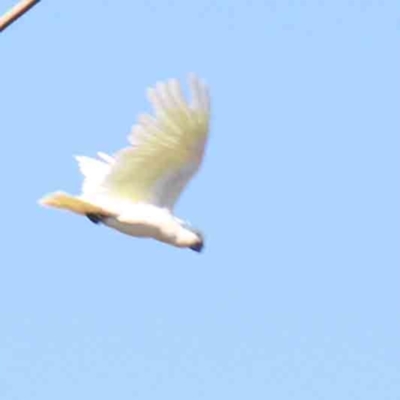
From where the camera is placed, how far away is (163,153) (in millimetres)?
6008

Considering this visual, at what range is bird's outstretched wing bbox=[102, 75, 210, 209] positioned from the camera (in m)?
5.54

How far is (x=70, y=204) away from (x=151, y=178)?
0.59m

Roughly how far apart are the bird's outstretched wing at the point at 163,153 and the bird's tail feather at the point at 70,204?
0.23 metres

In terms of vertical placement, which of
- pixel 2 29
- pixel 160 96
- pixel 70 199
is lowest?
pixel 2 29

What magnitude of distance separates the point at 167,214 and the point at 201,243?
1.13ft

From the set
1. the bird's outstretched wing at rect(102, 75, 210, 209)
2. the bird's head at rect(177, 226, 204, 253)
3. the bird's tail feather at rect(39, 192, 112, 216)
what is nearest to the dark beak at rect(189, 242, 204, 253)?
the bird's head at rect(177, 226, 204, 253)

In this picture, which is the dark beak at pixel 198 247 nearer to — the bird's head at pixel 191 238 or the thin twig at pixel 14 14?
the bird's head at pixel 191 238

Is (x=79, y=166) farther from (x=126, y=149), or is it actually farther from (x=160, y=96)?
(x=160, y=96)

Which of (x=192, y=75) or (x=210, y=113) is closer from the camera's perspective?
(x=192, y=75)

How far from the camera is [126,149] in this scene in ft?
19.2

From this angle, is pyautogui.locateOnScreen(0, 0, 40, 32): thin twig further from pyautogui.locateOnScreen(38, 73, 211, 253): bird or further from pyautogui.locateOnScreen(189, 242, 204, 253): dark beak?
pyautogui.locateOnScreen(189, 242, 204, 253): dark beak

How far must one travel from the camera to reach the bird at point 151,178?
5629mm

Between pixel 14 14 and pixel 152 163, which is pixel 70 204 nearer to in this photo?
pixel 152 163

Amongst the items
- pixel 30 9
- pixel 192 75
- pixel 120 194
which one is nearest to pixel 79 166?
pixel 120 194
